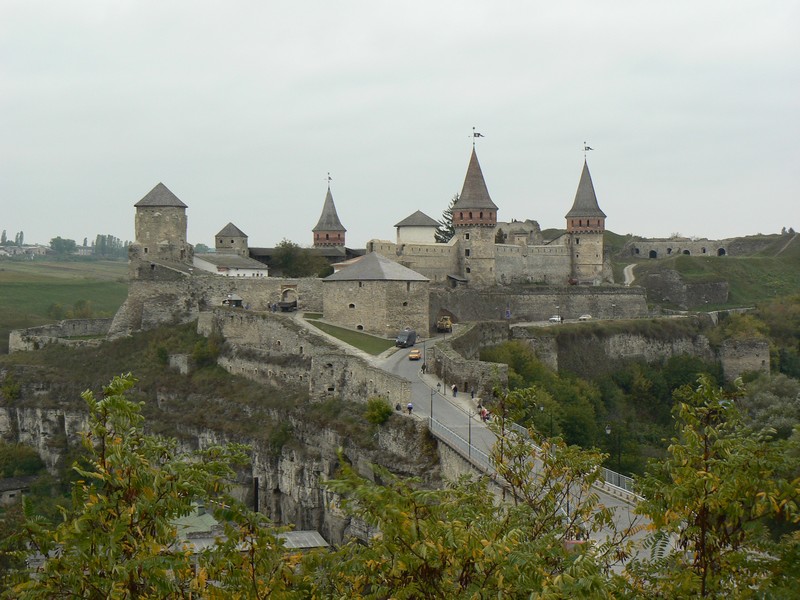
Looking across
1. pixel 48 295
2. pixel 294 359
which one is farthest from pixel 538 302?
pixel 48 295

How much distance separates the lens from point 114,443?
1081cm

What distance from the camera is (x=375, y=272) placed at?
4684 centimetres

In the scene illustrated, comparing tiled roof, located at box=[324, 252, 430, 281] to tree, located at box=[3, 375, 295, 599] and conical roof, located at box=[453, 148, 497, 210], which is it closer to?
conical roof, located at box=[453, 148, 497, 210]

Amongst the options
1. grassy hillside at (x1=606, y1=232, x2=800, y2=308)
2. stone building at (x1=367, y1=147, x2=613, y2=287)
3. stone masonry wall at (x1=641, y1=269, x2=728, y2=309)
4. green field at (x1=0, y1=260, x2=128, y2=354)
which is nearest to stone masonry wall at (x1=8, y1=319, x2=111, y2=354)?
green field at (x1=0, y1=260, x2=128, y2=354)

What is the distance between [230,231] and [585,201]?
80.1ft

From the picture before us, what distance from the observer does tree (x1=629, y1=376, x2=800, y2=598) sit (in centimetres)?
1134

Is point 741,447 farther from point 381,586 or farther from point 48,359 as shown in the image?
point 48,359

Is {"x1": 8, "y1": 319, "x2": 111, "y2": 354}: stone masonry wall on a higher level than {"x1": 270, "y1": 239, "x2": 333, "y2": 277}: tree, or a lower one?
lower

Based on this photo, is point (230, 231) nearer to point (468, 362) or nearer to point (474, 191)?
point (474, 191)

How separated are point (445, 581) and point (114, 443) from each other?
3.76 metres

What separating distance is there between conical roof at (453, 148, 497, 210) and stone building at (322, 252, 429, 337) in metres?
16.9

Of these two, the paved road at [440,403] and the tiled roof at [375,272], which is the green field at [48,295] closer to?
the tiled roof at [375,272]

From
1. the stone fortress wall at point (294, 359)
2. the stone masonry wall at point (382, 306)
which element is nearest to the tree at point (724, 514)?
the stone fortress wall at point (294, 359)

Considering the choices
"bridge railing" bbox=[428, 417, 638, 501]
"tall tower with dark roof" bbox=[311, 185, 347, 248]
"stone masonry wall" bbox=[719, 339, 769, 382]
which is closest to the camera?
"bridge railing" bbox=[428, 417, 638, 501]
